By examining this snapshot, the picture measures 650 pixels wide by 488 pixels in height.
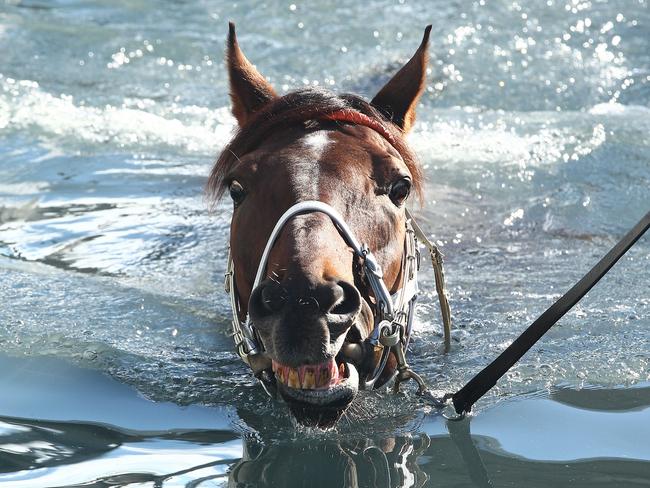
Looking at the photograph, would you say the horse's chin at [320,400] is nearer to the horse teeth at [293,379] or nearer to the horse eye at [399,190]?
the horse teeth at [293,379]

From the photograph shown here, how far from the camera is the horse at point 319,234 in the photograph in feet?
8.65

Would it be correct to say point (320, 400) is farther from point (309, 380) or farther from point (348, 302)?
point (348, 302)

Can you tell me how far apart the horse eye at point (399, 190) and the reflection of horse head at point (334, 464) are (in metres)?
0.87

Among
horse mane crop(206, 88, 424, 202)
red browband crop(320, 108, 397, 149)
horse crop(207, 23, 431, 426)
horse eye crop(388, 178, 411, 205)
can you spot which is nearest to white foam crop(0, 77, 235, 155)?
horse crop(207, 23, 431, 426)

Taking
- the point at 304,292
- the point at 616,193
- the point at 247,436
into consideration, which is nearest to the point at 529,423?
the point at 247,436

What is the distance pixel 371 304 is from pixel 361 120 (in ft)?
2.98

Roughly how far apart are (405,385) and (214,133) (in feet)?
16.3

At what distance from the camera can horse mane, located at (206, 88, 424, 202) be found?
3.65 m

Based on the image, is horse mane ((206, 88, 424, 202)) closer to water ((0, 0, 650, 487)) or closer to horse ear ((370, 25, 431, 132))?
horse ear ((370, 25, 431, 132))

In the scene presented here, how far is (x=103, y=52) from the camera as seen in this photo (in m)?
10.4


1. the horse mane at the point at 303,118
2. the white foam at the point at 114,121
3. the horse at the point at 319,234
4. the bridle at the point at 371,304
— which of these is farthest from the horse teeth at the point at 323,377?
the white foam at the point at 114,121

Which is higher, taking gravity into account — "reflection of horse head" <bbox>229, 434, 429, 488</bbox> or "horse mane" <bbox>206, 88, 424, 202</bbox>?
"horse mane" <bbox>206, 88, 424, 202</bbox>

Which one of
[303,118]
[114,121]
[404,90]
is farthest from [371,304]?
[114,121]

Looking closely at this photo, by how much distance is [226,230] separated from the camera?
629 cm
